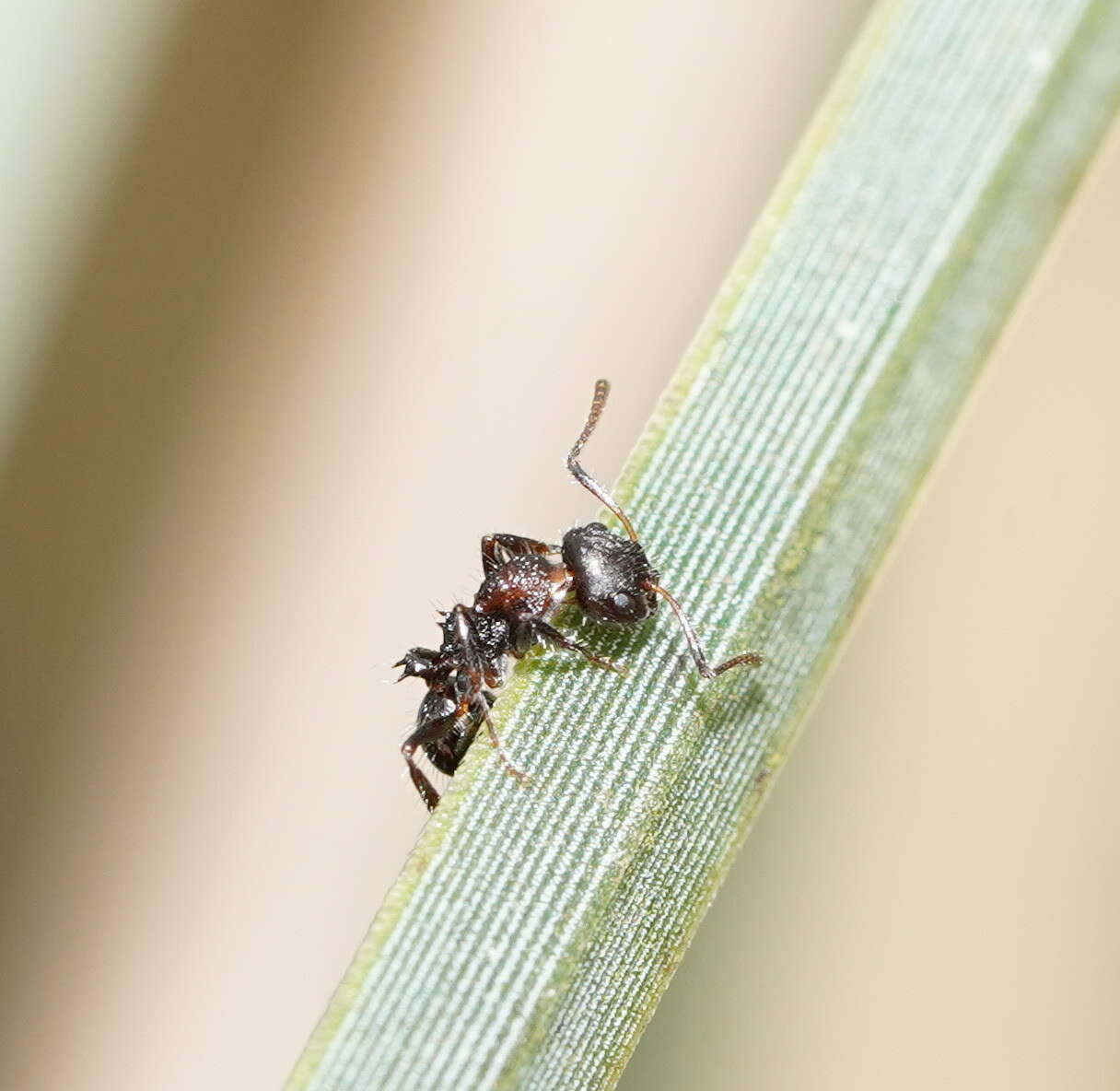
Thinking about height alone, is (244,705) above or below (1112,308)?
below

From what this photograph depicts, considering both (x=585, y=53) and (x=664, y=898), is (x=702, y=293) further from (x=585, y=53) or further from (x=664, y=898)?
(x=664, y=898)

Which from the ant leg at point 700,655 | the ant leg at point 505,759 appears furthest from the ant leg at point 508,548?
the ant leg at point 505,759

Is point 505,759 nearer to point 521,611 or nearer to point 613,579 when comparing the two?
point 613,579

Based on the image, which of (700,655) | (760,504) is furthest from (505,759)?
(760,504)

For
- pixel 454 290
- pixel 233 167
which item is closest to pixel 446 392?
pixel 454 290

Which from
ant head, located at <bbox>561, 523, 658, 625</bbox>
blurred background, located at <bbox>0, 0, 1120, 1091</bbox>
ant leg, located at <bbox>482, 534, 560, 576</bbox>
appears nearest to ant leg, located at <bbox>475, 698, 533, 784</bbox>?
ant head, located at <bbox>561, 523, 658, 625</bbox>

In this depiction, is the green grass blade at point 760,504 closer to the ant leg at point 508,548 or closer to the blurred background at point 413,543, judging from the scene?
the ant leg at point 508,548
